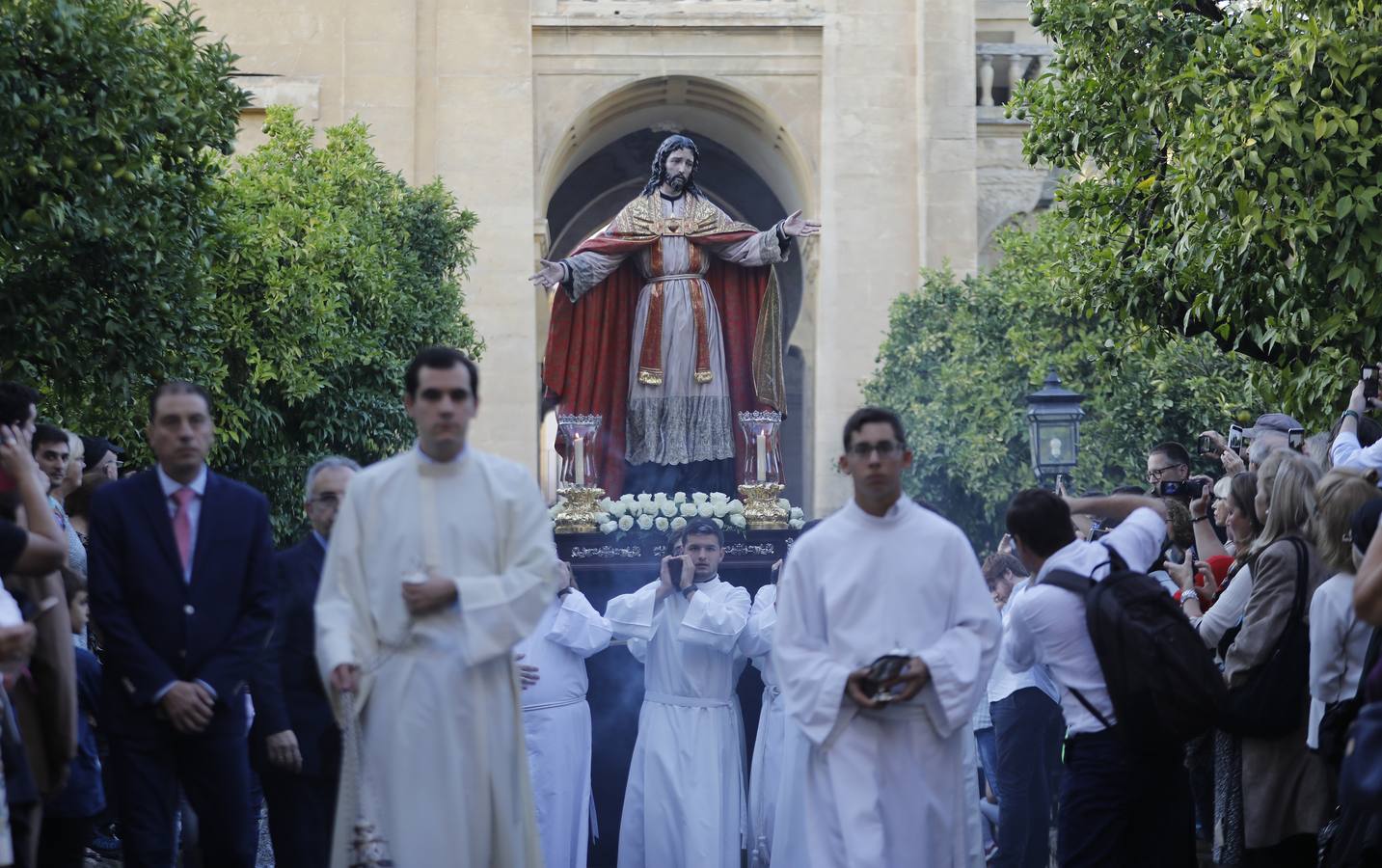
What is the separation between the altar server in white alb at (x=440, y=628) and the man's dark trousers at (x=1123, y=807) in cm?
218

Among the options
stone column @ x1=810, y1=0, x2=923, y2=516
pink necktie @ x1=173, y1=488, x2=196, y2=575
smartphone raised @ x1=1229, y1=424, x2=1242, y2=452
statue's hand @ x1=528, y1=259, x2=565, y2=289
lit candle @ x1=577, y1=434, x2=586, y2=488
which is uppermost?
stone column @ x1=810, y1=0, x2=923, y2=516

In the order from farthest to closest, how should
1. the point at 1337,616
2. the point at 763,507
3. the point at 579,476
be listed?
the point at 579,476, the point at 763,507, the point at 1337,616

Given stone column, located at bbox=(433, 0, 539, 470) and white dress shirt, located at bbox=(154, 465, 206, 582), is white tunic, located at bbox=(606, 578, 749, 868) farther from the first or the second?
stone column, located at bbox=(433, 0, 539, 470)

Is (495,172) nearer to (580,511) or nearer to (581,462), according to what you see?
(581,462)

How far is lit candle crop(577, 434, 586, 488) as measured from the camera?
41.5 ft

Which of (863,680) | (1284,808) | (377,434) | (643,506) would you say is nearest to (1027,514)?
(863,680)

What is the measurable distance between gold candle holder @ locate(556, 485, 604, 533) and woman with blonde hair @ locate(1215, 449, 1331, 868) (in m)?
5.16

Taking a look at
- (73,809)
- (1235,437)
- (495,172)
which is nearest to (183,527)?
(73,809)

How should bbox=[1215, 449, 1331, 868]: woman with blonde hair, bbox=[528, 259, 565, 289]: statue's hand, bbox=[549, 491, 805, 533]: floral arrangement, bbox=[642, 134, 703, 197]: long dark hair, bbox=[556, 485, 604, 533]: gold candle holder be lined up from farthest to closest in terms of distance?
bbox=[642, 134, 703, 197]: long dark hair → bbox=[528, 259, 565, 289]: statue's hand → bbox=[556, 485, 604, 533]: gold candle holder → bbox=[549, 491, 805, 533]: floral arrangement → bbox=[1215, 449, 1331, 868]: woman with blonde hair

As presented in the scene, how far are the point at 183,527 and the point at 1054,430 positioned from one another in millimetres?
9094

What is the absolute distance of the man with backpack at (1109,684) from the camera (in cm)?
702

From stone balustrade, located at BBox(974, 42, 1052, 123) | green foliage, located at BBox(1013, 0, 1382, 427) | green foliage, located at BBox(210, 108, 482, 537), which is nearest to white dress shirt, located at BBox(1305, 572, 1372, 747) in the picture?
green foliage, located at BBox(1013, 0, 1382, 427)

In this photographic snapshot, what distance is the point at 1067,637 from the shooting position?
23.9 ft

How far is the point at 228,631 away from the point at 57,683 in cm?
61
